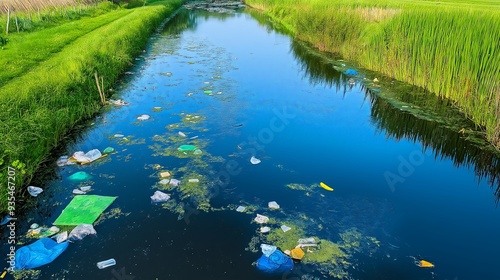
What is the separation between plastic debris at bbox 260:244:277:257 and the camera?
368cm

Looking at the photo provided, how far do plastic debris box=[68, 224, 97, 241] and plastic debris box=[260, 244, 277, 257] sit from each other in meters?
1.80

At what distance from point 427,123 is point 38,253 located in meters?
6.60

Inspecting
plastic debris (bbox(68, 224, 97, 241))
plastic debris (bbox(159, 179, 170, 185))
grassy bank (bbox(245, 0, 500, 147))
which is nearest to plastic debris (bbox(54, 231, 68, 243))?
plastic debris (bbox(68, 224, 97, 241))

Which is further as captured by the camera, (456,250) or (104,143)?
(104,143)

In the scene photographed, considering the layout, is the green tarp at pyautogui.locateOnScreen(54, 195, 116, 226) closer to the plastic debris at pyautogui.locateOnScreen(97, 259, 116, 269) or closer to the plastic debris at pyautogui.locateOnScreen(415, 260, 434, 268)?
A: the plastic debris at pyautogui.locateOnScreen(97, 259, 116, 269)

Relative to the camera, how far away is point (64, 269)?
3475 millimetres

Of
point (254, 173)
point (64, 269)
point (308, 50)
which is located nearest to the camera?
point (64, 269)

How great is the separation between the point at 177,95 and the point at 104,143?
2.56 metres

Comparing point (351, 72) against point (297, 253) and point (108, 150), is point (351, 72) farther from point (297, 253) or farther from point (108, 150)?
point (297, 253)

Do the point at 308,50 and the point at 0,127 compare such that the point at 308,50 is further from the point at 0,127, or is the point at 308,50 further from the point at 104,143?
the point at 0,127

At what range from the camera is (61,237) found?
382cm

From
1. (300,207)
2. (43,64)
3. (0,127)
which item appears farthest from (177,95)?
(300,207)

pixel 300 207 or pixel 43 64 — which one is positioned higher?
pixel 43 64

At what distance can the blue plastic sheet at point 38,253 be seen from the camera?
3.50 meters
